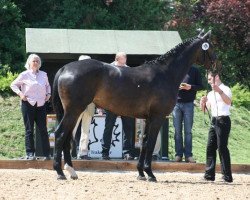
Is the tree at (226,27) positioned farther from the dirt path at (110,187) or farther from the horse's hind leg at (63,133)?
the horse's hind leg at (63,133)

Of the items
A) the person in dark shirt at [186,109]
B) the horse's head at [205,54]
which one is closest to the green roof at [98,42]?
the person in dark shirt at [186,109]

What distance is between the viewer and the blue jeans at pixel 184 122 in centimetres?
1403

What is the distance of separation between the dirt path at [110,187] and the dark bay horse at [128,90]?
51cm

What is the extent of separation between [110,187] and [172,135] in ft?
23.3


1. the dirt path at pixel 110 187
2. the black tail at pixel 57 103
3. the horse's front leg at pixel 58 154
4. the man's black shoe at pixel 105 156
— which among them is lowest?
the dirt path at pixel 110 187

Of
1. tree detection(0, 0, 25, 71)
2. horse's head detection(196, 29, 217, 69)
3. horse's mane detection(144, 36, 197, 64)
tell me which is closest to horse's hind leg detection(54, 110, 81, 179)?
horse's mane detection(144, 36, 197, 64)

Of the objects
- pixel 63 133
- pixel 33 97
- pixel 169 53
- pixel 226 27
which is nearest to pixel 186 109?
pixel 169 53

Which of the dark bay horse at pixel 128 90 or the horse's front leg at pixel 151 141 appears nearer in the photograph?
the dark bay horse at pixel 128 90

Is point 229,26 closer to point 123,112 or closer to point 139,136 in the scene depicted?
point 139,136

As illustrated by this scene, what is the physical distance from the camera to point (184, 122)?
557 inches

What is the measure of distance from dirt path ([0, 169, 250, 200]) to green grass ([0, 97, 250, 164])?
128 inches

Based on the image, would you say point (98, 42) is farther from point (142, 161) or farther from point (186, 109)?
point (142, 161)

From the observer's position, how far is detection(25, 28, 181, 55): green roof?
15.3m

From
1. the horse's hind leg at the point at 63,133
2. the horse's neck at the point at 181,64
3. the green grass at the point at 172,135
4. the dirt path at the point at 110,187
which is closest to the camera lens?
the dirt path at the point at 110,187
